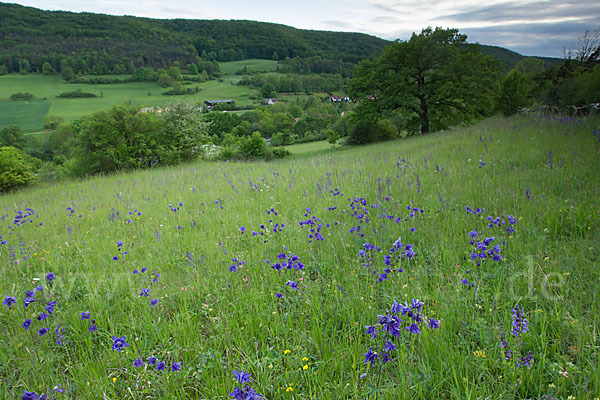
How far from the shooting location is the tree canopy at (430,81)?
89.0ft

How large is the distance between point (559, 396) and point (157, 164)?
25.0m

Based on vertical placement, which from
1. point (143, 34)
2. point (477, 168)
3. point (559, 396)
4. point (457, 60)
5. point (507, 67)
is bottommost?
point (559, 396)

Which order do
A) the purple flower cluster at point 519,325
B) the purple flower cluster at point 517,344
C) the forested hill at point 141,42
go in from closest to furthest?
1. the purple flower cluster at point 517,344
2. the purple flower cluster at point 519,325
3. the forested hill at point 141,42

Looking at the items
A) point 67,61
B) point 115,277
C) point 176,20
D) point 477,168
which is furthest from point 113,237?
point 176,20

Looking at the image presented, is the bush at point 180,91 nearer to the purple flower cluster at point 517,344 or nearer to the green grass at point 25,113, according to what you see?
the green grass at point 25,113

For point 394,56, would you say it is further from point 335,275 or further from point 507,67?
point 507,67

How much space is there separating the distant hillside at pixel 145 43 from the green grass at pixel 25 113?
28.8 m

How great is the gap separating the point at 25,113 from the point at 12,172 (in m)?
82.3

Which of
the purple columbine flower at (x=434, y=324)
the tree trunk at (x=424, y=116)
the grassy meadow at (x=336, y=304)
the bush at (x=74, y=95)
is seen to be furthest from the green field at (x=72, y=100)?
the purple columbine flower at (x=434, y=324)

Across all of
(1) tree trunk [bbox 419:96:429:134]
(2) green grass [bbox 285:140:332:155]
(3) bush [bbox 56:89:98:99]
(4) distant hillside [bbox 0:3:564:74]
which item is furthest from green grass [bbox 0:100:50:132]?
(1) tree trunk [bbox 419:96:429:134]

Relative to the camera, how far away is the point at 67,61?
336ft

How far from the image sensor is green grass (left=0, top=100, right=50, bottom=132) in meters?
70.8

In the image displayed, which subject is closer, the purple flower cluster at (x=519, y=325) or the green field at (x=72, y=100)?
the purple flower cluster at (x=519, y=325)

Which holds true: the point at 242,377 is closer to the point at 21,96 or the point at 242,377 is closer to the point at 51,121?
the point at 51,121
